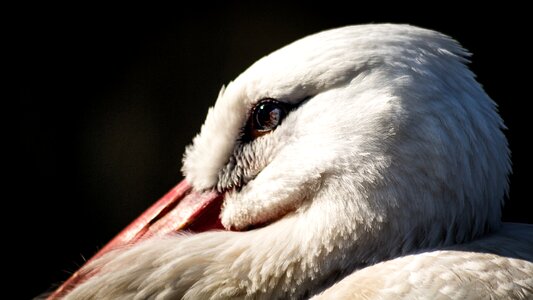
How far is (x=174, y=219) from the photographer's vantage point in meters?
1.09

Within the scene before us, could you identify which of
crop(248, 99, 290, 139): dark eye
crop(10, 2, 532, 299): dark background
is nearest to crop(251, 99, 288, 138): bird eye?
crop(248, 99, 290, 139): dark eye

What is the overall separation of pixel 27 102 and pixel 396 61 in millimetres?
1360

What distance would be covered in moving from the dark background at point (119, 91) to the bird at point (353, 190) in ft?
3.07

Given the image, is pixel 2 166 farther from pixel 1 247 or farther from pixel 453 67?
pixel 453 67

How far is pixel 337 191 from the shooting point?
3.01ft

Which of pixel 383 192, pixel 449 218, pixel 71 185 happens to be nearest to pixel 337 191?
pixel 383 192

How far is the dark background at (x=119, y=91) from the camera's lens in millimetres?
1934

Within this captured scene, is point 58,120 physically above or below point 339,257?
above

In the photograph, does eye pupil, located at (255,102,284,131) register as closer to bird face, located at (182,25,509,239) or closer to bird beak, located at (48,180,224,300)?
bird face, located at (182,25,509,239)

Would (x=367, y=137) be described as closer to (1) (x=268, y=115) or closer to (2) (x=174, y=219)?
(1) (x=268, y=115)

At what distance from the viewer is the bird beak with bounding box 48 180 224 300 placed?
3.53 ft

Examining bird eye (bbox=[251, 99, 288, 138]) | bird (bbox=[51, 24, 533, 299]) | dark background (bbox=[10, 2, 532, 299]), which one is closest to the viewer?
bird (bbox=[51, 24, 533, 299])

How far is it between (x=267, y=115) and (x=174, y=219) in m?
0.24

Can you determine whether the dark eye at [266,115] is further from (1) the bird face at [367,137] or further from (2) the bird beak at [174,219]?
(2) the bird beak at [174,219]
